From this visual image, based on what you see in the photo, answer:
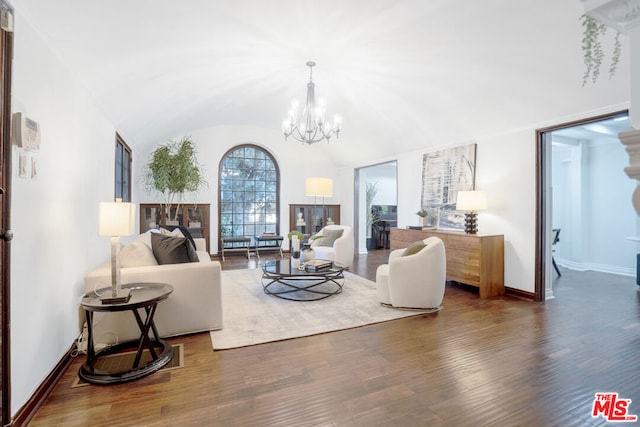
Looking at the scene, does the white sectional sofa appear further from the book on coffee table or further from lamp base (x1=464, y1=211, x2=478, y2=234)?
lamp base (x1=464, y1=211, x2=478, y2=234)

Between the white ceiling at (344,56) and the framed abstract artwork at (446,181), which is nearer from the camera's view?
the white ceiling at (344,56)

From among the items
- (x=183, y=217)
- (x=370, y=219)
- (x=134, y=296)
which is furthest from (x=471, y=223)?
(x=183, y=217)

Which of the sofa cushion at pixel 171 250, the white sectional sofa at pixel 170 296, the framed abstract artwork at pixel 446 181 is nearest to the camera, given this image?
the white sectional sofa at pixel 170 296

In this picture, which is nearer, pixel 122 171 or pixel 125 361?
pixel 125 361

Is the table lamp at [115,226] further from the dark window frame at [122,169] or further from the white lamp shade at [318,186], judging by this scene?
the white lamp shade at [318,186]

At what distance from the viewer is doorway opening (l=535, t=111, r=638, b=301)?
5.74 m

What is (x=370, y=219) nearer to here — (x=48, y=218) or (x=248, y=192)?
(x=248, y=192)

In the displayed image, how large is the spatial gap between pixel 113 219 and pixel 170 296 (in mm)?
874

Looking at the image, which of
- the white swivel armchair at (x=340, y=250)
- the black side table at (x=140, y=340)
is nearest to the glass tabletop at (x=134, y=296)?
the black side table at (x=140, y=340)

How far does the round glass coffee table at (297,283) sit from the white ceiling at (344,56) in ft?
8.35

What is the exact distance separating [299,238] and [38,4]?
3360 millimetres

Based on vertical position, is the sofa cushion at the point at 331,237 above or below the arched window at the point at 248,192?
below

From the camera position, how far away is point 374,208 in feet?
31.8

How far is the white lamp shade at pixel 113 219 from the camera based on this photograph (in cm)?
236
